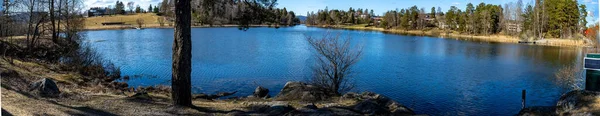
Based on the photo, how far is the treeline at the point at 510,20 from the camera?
76.5 m

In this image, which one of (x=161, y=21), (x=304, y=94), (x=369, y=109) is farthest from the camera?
(x=161, y=21)

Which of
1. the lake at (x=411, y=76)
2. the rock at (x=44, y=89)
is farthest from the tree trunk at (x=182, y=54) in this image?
the lake at (x=411, y=76)

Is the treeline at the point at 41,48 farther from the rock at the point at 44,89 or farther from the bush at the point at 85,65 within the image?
Result: the rock at the point at 44,89

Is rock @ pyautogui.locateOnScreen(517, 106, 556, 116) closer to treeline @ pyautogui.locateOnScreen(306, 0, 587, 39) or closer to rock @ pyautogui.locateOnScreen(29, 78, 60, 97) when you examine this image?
rock @ pyautogui.locateOnScreen(29, 78, 60, 97)

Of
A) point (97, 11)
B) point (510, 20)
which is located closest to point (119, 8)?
point (97, 11)

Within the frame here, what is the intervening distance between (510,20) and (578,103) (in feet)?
294

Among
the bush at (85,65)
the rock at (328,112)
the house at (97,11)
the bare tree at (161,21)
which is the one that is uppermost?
the house at (97,11)

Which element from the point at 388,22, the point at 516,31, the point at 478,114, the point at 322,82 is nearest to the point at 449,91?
the point at 478,114

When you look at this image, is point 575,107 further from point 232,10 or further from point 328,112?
point 232,10

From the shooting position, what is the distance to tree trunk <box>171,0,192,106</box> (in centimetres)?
1166

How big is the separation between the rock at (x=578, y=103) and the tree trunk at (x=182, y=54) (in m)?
14.2

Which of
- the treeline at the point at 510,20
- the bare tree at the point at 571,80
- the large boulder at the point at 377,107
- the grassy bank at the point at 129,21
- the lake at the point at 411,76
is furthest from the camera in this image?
the grassy bank at the point at 129,21

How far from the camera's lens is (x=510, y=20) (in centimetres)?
9812

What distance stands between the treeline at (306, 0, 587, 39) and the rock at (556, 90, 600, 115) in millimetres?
62125
